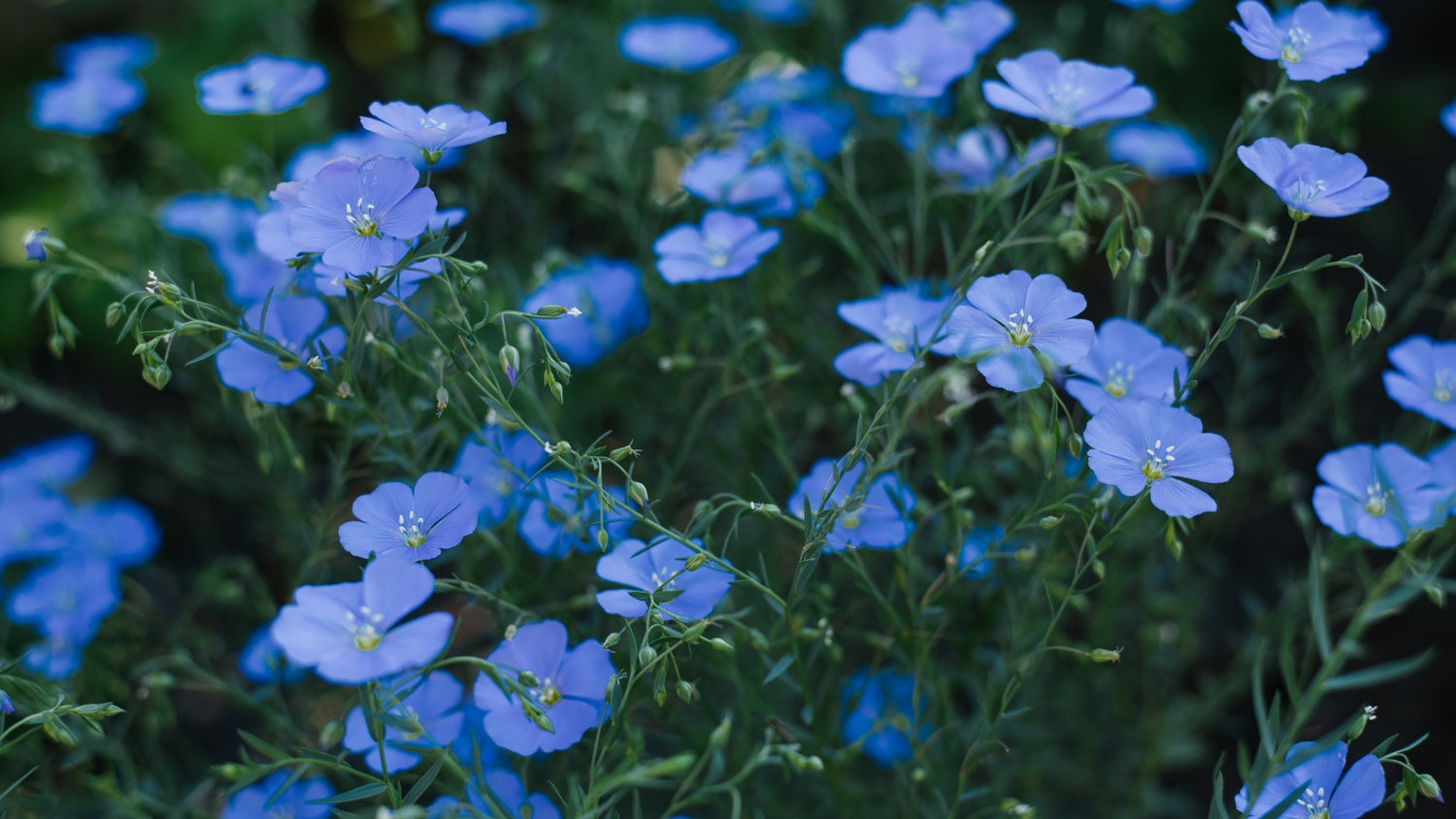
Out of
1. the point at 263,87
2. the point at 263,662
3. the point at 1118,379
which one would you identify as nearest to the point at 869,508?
the point at 1118,379

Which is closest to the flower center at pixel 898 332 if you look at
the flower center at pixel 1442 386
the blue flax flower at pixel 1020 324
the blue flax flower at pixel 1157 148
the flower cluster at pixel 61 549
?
the blue flax flower at pixel 1020 324

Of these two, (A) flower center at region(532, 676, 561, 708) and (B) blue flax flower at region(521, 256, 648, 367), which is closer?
(A) flower center at region(532, 676, 561, 708)

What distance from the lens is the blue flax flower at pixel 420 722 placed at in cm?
110

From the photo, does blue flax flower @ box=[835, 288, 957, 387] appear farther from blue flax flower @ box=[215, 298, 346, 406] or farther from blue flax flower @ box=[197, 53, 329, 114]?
blue flax flower @ box=[197, 53, 329, 114]

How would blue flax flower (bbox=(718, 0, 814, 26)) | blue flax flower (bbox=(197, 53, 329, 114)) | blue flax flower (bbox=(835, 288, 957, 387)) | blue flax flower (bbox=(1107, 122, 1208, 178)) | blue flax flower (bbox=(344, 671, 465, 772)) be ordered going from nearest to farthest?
blue flax flower (bbox=(344, 671, 465, 772))
blue flax flower (bbox=(835, 288, 957, 387))
blue flax flower (bbox=(197, 53, 329, 114))
blue flax flower (bbox=(1107, 122, 1208, 178))
blue flax flower (bbox=(718, 0, 814, 26))

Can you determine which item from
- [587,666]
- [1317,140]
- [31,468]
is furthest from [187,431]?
[1317,140]

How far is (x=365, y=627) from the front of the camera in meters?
0.92

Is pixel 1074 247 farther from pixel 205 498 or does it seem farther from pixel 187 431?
pixel 205 498

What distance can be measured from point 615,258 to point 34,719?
1233 mm

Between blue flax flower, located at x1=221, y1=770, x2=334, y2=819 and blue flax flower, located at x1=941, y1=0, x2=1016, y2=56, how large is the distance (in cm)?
127

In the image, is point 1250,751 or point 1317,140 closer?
point 1317,140

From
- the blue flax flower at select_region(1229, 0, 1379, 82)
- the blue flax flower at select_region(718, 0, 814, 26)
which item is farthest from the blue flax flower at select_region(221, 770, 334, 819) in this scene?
the blue flax flower at select_region(718, 0, 814, 26)

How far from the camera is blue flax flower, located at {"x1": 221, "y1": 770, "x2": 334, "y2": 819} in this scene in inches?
51.3

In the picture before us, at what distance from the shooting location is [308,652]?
884 millimetres
